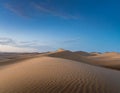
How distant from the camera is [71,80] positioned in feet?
21.4

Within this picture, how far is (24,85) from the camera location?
6.10 metres

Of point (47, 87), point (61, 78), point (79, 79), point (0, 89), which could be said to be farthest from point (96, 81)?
point (0, 89)

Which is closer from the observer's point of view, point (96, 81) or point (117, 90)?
point (117, 90)

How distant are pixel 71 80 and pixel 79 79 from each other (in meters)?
0.35

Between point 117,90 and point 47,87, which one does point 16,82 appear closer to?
point 47,87

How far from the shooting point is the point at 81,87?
229 inches

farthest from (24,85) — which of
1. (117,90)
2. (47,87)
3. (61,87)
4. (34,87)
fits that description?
(117,90)

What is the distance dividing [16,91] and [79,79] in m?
2.36

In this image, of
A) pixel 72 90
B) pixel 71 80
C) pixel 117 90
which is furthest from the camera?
pixel 71 80

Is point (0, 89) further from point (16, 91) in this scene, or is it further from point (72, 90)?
point (72, 90)

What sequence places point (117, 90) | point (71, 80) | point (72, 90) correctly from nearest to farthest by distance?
1. point (72, 90)
2. point (117, 90)
3. point (71, 80)

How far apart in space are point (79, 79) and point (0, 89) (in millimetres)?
2840

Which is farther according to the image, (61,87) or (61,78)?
(61,78)

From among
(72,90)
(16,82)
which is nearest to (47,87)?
(72,90)
